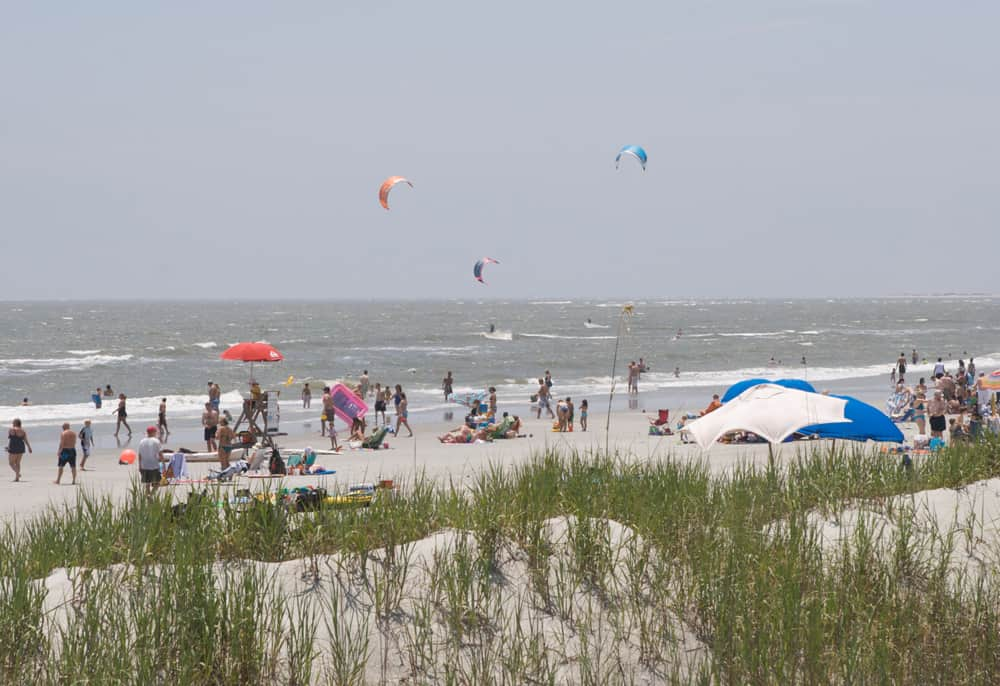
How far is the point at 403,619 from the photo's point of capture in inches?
222

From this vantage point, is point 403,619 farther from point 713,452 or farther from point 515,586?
point 713,452

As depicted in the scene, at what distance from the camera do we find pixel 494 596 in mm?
5797

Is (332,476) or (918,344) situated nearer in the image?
(332,476)

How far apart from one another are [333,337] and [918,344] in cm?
4139

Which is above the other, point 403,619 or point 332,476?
point 403,619


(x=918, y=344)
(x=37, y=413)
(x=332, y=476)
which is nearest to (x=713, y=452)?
(x=332, y=476)

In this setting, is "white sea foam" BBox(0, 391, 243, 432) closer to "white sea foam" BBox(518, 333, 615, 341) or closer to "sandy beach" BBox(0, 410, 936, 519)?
"sandy beach" BBox(0, 410, 936, 519)

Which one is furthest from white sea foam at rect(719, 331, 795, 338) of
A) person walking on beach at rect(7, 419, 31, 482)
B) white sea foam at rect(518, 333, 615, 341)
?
person walking on beach at rect(7, 419, 31, 482)

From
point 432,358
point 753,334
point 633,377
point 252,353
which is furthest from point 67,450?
point 753,334

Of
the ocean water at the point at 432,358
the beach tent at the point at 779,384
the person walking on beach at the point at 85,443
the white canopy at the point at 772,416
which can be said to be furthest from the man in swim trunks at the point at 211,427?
the white canopy at the point at 772,416

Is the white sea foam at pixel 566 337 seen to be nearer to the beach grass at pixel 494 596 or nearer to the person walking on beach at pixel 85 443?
the person walking on beach at pixel 85 443

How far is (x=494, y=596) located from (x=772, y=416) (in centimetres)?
454

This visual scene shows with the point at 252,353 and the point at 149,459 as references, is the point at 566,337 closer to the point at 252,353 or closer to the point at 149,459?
the point at 252,353

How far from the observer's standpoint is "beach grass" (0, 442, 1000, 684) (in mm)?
5012
